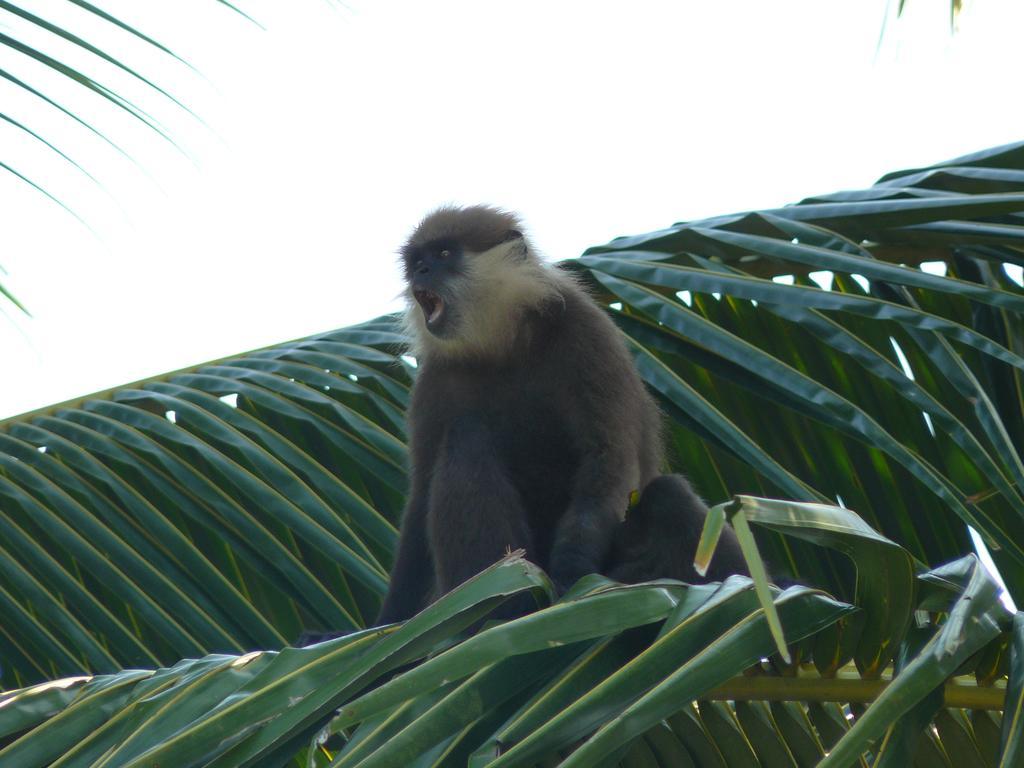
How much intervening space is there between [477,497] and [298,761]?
1114 mm

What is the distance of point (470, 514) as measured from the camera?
3.55 m

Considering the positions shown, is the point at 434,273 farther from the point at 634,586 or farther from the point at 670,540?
the point at 634,586

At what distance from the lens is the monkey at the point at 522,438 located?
139 inches

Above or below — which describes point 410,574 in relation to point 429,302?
below

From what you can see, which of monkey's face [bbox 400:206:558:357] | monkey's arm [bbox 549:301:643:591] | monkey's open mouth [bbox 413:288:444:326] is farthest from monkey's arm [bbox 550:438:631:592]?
monkey's open mouth [bbox 413:288:444:326]

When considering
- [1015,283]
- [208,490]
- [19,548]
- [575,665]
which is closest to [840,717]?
[575,665]

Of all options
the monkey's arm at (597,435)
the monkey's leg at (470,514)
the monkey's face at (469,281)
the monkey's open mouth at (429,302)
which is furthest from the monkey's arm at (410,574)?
the monkey's open mouth at (429,302)

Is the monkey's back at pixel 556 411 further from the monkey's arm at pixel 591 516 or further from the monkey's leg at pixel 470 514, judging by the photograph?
the monkey's leg at pixel 470 514

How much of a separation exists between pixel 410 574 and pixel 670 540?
0.78 m

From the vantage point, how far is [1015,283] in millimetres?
3547

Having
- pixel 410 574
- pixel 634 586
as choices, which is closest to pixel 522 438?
pixel 410 574

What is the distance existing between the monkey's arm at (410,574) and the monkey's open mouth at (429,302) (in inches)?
36.5

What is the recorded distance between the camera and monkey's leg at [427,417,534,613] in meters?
3.52

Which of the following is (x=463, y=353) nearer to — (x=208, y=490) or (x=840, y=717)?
(x=208, y=490)
